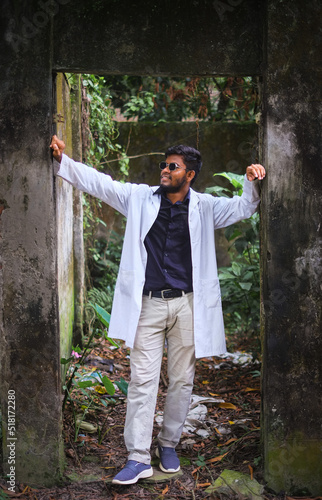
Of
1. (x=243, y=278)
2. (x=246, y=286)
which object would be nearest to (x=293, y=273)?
(x=246, y=286)

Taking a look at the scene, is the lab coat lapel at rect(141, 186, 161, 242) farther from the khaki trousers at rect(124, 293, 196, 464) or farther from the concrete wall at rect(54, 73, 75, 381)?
the concrete wall at rect(54, 73, 75, 381)

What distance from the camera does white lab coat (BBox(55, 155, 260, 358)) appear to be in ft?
12.4

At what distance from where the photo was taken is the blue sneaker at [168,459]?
3.95m

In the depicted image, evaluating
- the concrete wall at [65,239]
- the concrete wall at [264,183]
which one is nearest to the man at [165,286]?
the concrete wall at [264,183]

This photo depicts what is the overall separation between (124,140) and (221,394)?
13.3 ft

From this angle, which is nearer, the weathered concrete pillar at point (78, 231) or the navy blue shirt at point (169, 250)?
the navy blue shirt at point (169, 250)

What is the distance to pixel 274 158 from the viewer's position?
3.68 m

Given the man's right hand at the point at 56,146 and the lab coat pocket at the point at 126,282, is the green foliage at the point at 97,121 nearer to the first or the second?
the man's right hand at the point at 56,146

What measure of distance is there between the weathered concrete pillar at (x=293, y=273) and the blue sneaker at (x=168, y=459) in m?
0.63

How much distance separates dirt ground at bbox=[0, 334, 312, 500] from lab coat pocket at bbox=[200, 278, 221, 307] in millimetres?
1126

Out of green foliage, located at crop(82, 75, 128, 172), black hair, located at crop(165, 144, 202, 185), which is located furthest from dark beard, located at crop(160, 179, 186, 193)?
green foliage, located at crop(82, 75, 128, 172)

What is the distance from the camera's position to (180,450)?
14.1 feet

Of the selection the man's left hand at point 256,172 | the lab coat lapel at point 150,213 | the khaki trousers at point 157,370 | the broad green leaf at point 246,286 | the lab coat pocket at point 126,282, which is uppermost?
the man's left hand at point 256,172

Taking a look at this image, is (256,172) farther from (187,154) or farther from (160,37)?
(160,37)
